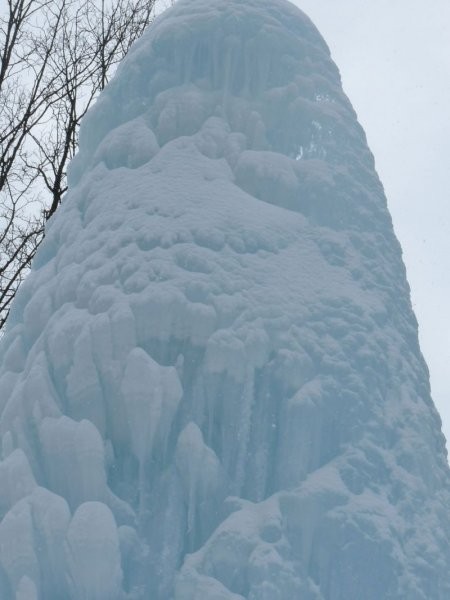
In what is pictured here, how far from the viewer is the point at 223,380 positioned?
126 inches

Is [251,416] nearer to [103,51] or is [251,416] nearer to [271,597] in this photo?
[271,597]

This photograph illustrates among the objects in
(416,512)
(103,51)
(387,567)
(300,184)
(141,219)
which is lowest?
(387,567)

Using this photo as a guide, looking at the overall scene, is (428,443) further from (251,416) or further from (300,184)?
(300,184)

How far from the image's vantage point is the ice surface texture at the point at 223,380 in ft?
9.86

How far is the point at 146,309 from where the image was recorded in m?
3.27

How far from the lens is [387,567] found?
119 inches

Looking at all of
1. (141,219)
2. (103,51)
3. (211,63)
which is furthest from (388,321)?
(103,51)

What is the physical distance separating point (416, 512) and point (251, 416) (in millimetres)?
563

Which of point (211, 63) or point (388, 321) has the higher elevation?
point (211, 63)

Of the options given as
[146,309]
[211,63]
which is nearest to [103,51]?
[211,63]

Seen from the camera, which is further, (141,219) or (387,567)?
(141,219)

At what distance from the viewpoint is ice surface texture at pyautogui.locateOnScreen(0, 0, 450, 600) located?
3.00 meters

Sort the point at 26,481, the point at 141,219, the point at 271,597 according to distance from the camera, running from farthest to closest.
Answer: the point at 141,219
the point at 26,481
the point at 271,597

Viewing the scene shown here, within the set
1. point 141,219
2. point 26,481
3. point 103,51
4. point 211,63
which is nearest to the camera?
point 26,481
